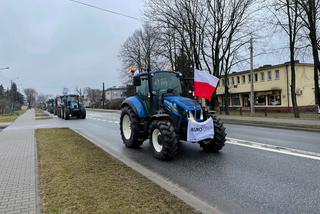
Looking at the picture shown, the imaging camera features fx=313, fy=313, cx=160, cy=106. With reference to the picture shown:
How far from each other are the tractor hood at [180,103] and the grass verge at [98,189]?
2157 millimetres

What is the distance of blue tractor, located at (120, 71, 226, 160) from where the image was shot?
828 cm

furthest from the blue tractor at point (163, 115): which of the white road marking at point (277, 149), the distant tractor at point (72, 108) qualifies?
the distant tractor at point (72, 108)

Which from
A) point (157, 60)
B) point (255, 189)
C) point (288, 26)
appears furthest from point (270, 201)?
point (157, 60)

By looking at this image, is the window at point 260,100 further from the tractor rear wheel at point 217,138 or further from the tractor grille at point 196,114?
the tractor grille at point 196,114

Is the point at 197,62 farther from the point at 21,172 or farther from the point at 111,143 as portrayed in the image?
the point at 21,172

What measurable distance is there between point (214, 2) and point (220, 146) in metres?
23.3

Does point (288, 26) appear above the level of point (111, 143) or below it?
above

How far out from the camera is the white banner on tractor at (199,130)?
8.09 m

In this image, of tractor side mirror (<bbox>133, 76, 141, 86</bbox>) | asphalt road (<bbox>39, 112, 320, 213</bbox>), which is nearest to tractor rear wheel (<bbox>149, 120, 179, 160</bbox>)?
asphalt road (<bbox>39, 112, 320, 213</bbox>)

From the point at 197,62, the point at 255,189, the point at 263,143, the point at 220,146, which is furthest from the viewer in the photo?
the point at 197,62

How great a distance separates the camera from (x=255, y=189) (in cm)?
562

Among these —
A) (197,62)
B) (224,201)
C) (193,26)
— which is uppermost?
(193,26)

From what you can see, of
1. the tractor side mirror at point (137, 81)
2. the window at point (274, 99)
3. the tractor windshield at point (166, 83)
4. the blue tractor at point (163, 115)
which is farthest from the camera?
the window at point (274, 99)

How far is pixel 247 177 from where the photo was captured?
6.42 meters
